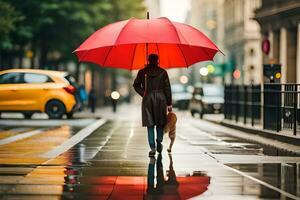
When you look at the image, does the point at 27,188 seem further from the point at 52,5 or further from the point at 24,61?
the point at 24,61

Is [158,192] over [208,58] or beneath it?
beneath

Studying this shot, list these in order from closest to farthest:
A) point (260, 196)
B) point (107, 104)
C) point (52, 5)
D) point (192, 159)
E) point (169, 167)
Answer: point (260, 196) → point (169, 167) → point (192, 159) → point (52, 5) → point (107, 104)

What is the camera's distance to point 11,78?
33344 mm

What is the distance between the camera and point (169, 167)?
44.8 ft

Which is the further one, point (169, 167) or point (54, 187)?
point (169, 167)

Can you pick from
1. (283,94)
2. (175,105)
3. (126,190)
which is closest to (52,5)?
(175,105)

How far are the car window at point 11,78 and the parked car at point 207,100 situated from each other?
11175 mm

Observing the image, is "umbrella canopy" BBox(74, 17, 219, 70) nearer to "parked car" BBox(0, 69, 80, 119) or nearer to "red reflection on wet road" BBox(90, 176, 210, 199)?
"red reflection on wet road" BBox(90, 176, 210, 199)

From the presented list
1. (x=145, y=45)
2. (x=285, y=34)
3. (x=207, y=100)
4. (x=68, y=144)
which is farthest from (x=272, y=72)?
(x=285, y=34)

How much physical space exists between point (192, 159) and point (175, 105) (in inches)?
1908

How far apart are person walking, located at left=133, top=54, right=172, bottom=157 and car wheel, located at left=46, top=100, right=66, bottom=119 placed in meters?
18.7

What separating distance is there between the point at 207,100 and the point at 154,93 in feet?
89.1

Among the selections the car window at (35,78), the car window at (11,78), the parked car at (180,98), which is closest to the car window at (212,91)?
the car window at (35,78)

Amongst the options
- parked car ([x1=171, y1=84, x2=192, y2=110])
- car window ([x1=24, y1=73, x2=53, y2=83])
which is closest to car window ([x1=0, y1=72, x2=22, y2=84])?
car window ([x1=24, y1=73, x2=53, y2=83])
